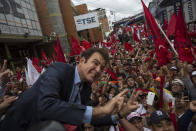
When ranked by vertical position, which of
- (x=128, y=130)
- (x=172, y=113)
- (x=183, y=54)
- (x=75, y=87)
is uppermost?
(x=75, y=87)

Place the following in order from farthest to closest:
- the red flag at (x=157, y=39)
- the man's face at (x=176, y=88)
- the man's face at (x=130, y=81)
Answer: the red flag at (x=157, y=39), the man's face at (x=130, y=81), the man's face at (x=176, y=88)

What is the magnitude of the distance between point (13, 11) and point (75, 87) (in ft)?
55.3

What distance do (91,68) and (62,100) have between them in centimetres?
42

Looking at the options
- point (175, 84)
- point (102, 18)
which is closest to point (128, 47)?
point (175, 84)

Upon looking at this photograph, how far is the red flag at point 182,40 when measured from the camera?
160 inches

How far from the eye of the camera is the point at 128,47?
1018 centimetres

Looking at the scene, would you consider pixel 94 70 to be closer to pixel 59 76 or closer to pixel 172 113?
pixel 59 76

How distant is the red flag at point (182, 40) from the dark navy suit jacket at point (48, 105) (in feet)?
11.8

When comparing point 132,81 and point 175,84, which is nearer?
point 175,84

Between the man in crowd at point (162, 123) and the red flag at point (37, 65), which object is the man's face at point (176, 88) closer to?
the man in crowd at point (162, 123)

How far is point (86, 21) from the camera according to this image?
88.0ft

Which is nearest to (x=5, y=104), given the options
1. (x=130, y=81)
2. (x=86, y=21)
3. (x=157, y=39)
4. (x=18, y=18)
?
(x=130, y=81)

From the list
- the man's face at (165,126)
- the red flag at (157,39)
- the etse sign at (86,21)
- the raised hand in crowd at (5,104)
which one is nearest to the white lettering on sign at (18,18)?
the etse sign at (86,21)

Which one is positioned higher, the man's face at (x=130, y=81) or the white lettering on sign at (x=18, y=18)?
the white lettering on sign at (x=18, y=18)
